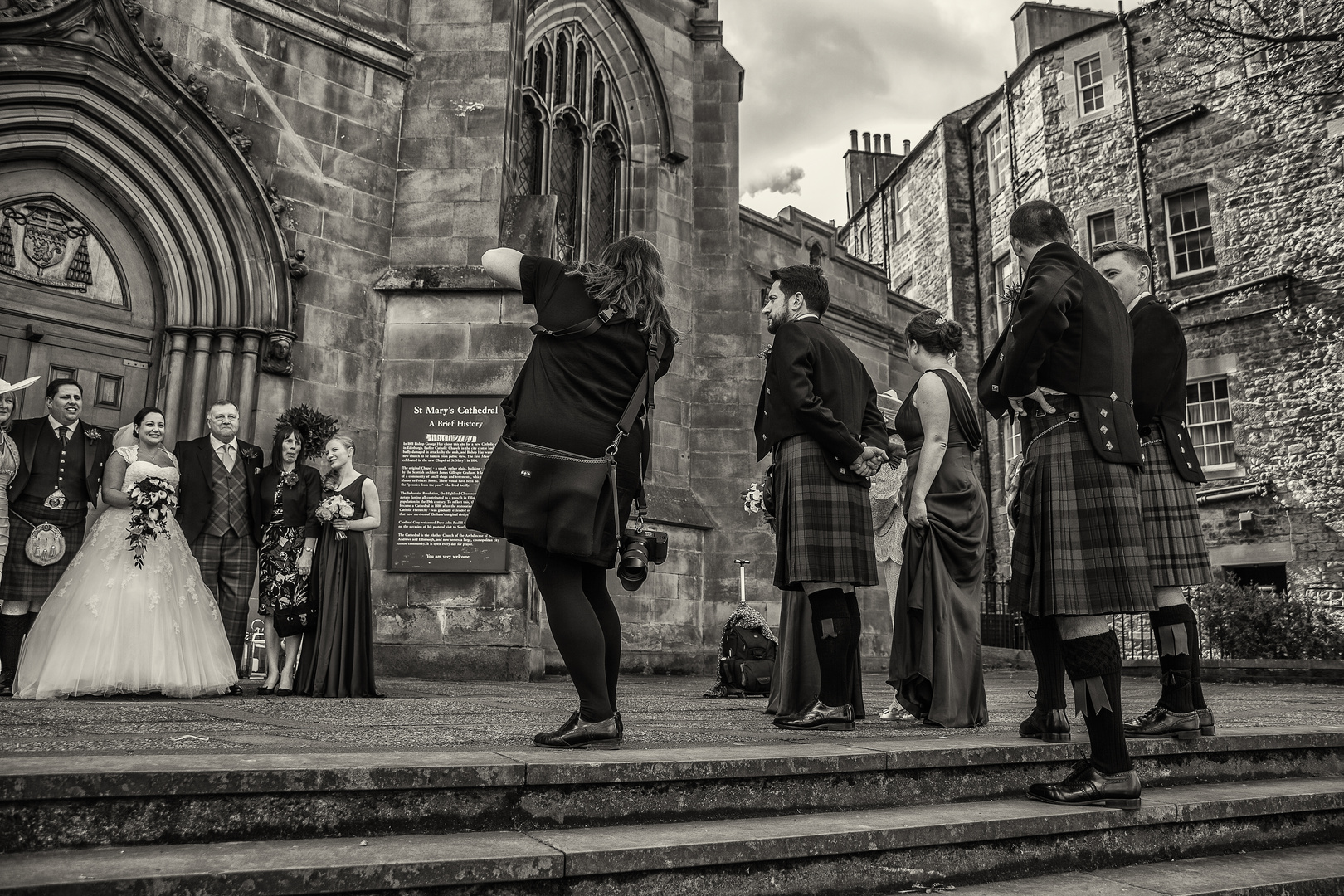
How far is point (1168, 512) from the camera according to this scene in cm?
466

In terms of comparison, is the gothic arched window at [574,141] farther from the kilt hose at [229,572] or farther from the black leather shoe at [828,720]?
the black leather shoe at [828,720]

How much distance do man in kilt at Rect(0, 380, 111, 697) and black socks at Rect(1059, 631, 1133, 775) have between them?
21.8 ft

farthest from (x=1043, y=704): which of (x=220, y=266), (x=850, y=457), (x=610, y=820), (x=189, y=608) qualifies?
(x=220, y=266)

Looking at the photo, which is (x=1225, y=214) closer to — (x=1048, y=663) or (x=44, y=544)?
(x=1048, y=663)

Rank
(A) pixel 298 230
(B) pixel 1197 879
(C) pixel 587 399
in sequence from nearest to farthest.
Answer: (B) pixel 1197 879 < (C) pixel 587 399 < (A) pixel 298 230

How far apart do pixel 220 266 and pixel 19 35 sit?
2.34m

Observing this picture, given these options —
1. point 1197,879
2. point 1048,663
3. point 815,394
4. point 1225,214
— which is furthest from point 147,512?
point 1225,214

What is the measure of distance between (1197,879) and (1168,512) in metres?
1.95

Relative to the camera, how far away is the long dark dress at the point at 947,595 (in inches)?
196

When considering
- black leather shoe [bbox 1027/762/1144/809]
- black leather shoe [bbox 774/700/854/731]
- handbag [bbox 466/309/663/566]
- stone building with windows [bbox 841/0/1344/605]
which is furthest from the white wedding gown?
stone building with windows [bbox 841/0/1344/605]

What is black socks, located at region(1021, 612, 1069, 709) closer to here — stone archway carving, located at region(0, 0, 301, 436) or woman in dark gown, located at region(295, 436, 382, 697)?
woman in dark gown, located at region(295, 436, 382, 697)

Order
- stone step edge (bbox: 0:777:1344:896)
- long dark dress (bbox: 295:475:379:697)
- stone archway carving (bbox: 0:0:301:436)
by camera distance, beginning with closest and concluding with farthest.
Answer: stone step edge (bbox: 0:777:1344:896)
long dark dress (bbox: 295:475:379:697)
stone archway carving (bbox: 0:0:301:436)

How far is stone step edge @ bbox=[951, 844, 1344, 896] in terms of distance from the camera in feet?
9.91

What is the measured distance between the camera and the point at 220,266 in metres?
9.16
